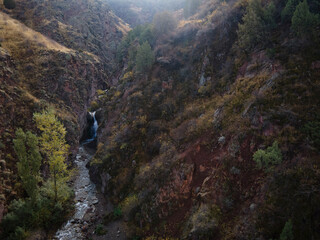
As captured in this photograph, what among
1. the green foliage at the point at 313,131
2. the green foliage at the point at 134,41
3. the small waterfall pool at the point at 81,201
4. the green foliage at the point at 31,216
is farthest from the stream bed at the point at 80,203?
the green foliage at the point at 134,41

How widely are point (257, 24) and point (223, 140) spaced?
59.2ft

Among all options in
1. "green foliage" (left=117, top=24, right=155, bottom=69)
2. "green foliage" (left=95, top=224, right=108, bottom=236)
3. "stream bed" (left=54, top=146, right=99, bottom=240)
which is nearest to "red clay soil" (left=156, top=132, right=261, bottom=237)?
"green foliage" (left=95, top=224, right=108, bottom=236)

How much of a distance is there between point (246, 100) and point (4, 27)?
6898cm

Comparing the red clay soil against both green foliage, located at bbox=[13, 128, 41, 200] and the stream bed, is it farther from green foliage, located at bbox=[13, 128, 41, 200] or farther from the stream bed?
green foliage, located at bbox=[13, 128, 41, 200]

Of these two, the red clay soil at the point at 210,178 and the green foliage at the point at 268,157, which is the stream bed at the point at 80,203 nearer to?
the red clay soil at the point at 210,178

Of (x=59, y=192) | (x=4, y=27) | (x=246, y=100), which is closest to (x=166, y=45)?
(x=246, y=100)

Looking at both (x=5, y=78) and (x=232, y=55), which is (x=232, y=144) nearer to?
(x=232, y=55)

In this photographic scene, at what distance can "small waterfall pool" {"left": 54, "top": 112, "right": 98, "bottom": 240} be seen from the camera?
92.7 feet

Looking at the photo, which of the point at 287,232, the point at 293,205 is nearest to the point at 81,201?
the point at 287,232

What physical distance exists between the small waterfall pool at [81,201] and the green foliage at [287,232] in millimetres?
24788

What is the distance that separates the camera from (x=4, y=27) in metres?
58.1

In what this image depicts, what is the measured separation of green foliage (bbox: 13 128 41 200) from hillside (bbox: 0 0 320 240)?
2.86m

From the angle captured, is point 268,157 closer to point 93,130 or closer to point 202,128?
point 202,128

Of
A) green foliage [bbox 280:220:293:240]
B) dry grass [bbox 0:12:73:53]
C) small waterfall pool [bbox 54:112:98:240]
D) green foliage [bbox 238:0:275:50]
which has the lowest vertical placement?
small waterfall pool [bbox 54:112:98:240]
